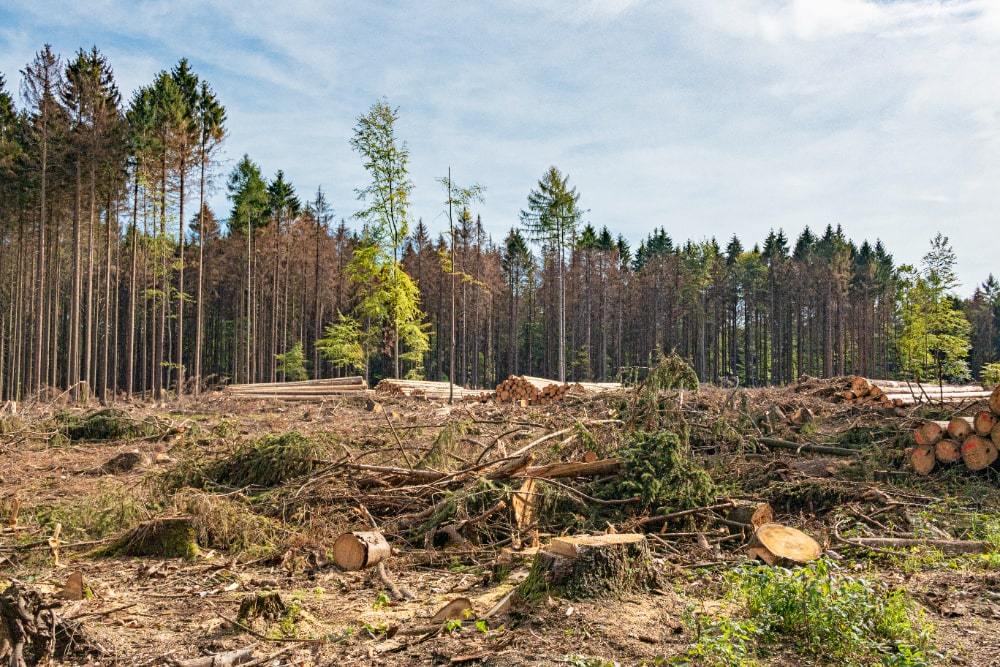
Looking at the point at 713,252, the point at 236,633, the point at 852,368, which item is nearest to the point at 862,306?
the point at 852,368

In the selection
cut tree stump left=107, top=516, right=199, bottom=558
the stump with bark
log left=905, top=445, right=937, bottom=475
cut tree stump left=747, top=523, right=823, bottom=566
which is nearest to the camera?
the stump with bark

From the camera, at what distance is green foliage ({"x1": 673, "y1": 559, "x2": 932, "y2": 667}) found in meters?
3.61

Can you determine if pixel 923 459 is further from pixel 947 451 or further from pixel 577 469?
pixel 577 469

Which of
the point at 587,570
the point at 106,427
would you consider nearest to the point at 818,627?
the point at 587,570

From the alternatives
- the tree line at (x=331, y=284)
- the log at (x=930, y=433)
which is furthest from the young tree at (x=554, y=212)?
the log at (x=930, y=433)

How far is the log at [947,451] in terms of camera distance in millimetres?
8539

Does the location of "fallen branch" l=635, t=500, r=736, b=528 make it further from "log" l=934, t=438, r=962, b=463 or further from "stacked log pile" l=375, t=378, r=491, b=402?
"stacked log pile" l=375, t=378, r=491, b=402

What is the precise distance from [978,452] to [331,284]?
3789cm

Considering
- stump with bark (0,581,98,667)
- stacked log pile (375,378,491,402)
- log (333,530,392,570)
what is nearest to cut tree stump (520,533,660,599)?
log (333,530,392,570)

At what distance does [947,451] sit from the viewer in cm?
857

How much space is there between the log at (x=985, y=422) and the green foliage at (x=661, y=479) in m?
4.08

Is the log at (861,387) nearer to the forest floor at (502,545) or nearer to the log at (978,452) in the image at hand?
the forest floor at (502,545)

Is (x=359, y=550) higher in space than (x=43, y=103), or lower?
lower

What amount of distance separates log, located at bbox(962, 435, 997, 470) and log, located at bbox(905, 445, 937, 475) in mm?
357
